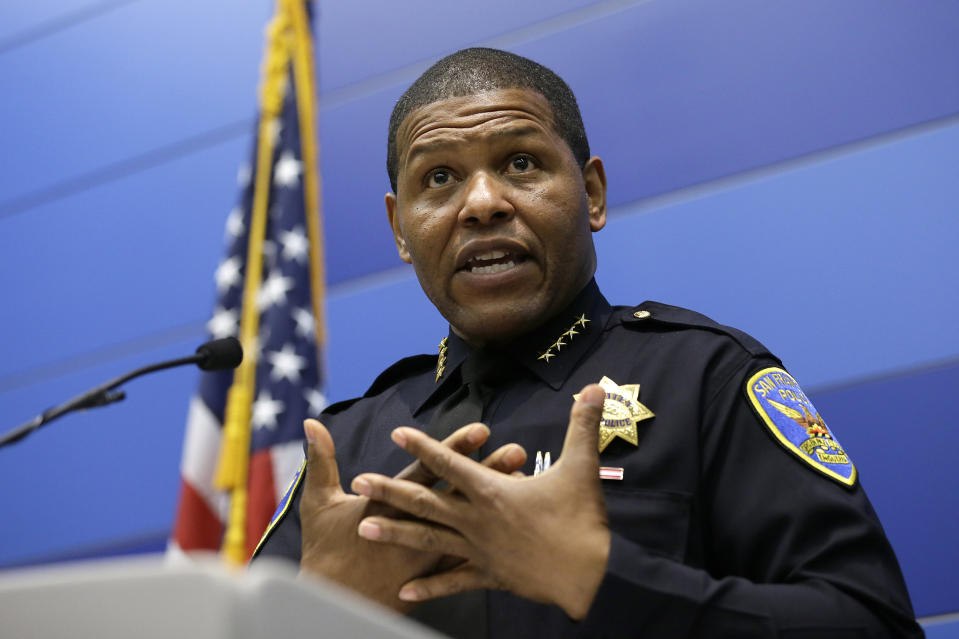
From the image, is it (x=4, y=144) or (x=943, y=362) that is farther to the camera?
(x=4, y=144)

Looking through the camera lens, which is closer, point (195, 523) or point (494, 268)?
point (494, 268)

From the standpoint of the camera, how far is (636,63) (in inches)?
88.0

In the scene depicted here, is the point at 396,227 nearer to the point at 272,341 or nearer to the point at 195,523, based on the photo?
the point at 272,341

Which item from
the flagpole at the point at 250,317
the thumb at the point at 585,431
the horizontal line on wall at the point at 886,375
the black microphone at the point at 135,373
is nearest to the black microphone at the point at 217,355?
the black microphone at the point at 135,373

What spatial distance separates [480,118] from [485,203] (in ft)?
0.49

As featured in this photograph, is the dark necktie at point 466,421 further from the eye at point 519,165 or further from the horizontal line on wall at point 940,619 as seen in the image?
the horizontal line on wall at point 940,619

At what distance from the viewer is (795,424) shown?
1101 millimetres

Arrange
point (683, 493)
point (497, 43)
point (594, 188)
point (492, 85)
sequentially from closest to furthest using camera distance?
point (683, 493) < point (492, 85) < point (594, 188) < point (497, 43)

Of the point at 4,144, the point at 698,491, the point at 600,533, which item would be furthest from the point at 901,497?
the point at 4,144

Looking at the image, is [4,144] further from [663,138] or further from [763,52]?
[763,52]

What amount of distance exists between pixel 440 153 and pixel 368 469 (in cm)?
47

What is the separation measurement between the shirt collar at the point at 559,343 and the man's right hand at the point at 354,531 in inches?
12.9

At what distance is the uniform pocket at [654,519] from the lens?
3.55ft

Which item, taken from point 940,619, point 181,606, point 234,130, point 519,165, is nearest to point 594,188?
point 519,165
